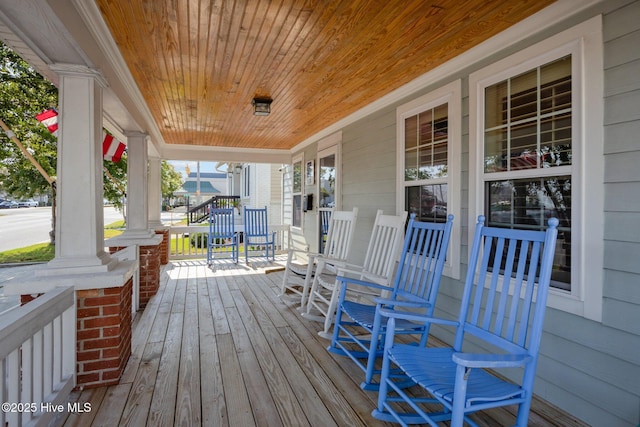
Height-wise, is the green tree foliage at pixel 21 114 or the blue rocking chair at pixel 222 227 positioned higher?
the green tree foliage at pixel 21 114

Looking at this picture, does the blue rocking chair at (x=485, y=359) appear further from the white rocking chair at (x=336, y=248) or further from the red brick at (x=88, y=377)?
the red brick at (x=88, y=377)

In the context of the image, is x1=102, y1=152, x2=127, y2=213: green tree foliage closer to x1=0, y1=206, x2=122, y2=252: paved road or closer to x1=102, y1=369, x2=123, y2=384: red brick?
x1=0, y1=206, x2=122, y2=252: paved road

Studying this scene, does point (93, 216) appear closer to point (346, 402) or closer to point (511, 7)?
point (346, 402)

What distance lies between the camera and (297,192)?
6977 millimetres

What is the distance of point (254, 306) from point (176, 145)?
4212mm

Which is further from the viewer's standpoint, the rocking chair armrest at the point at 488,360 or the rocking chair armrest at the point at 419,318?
the rocking chair armrest at the point at 419,318

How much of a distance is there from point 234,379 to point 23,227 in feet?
20.8

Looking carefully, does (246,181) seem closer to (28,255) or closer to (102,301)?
(28,255)

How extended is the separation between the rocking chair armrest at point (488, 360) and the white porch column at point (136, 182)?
3.80 m

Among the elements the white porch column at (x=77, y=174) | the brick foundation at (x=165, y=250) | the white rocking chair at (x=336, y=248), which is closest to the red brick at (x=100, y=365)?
the white porch column at (x=77, y=174)

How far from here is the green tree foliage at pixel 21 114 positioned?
4.76 metres

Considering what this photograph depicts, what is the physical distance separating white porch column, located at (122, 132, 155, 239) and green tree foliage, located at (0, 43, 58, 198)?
2.11 metres

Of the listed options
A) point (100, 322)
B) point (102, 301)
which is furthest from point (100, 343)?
point (102, 301)

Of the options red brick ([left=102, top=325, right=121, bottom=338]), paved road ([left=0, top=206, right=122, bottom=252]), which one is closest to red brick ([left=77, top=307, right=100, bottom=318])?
red brick ([left=102, top=325, right=121, bottom=338])
